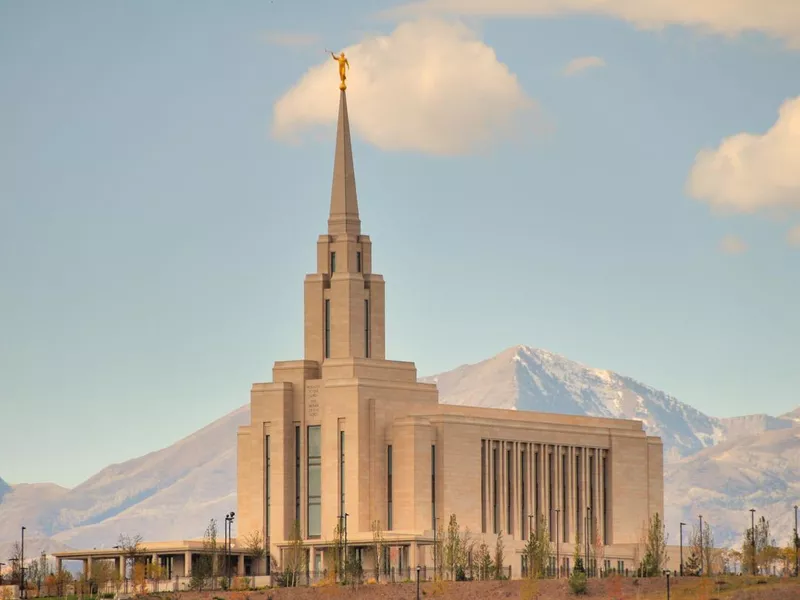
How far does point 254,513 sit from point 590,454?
3235 cm

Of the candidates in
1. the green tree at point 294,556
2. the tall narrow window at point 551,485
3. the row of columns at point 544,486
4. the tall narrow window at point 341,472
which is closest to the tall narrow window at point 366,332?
the tall narrow window at point 341,472

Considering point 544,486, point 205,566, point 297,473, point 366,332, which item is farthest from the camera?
point 544,486

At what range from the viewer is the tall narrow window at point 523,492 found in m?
182

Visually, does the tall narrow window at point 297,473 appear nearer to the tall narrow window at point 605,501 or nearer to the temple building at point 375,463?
the temple building at point 375,463

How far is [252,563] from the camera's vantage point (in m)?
175

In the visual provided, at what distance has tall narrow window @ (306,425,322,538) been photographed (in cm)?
17688

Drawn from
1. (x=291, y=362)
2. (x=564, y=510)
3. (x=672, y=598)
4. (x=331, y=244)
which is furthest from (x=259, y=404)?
(x=672, y=598)

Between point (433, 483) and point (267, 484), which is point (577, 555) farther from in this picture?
point (267, 484)

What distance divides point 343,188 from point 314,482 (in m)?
27.4

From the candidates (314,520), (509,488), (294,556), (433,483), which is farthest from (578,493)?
(294,556)

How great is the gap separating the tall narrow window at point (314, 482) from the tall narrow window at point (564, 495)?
23521 millimetres

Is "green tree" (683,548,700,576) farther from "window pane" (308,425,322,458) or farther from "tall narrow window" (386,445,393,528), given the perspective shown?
"window pane" (308,425,322,458)

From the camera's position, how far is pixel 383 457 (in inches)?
6919

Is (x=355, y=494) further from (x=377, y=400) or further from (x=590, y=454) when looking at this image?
(x=590, y=454)
